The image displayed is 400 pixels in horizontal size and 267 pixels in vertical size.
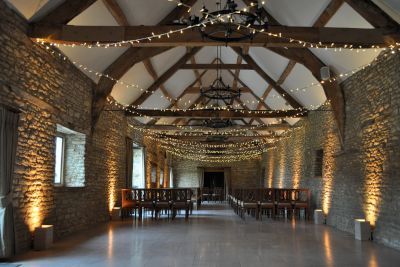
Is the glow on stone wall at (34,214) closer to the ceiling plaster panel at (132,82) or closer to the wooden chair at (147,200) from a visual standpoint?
the ceiling plaster panel at (132,82)

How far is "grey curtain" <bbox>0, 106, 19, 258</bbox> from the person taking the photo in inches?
198

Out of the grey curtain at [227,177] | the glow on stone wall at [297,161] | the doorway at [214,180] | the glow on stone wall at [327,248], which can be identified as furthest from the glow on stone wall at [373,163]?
the doorway at [214,180]

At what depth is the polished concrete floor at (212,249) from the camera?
5.02m

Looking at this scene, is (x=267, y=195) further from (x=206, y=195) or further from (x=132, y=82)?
(x=206, y=195)

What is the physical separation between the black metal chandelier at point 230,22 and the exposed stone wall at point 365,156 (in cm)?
261

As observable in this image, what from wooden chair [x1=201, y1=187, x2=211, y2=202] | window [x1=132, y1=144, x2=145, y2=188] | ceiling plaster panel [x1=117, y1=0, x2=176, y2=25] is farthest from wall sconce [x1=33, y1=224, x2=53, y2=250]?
wooden chair [x1=201, y1=187, x2=211, y2=202]

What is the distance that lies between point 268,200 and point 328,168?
6.66 feet

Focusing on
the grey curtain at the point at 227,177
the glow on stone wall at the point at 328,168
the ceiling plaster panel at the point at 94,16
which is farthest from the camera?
the grey curtain at the point at 227,177

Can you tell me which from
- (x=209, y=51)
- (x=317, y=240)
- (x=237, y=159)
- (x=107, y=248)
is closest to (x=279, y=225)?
(x=317, y=240)

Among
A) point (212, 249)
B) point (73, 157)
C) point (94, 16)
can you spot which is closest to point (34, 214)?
point (73, 157)

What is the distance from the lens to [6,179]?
511 cm

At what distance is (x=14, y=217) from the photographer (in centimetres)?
541

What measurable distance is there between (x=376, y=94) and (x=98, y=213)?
658cm

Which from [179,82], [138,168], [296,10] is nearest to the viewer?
[296,10]
